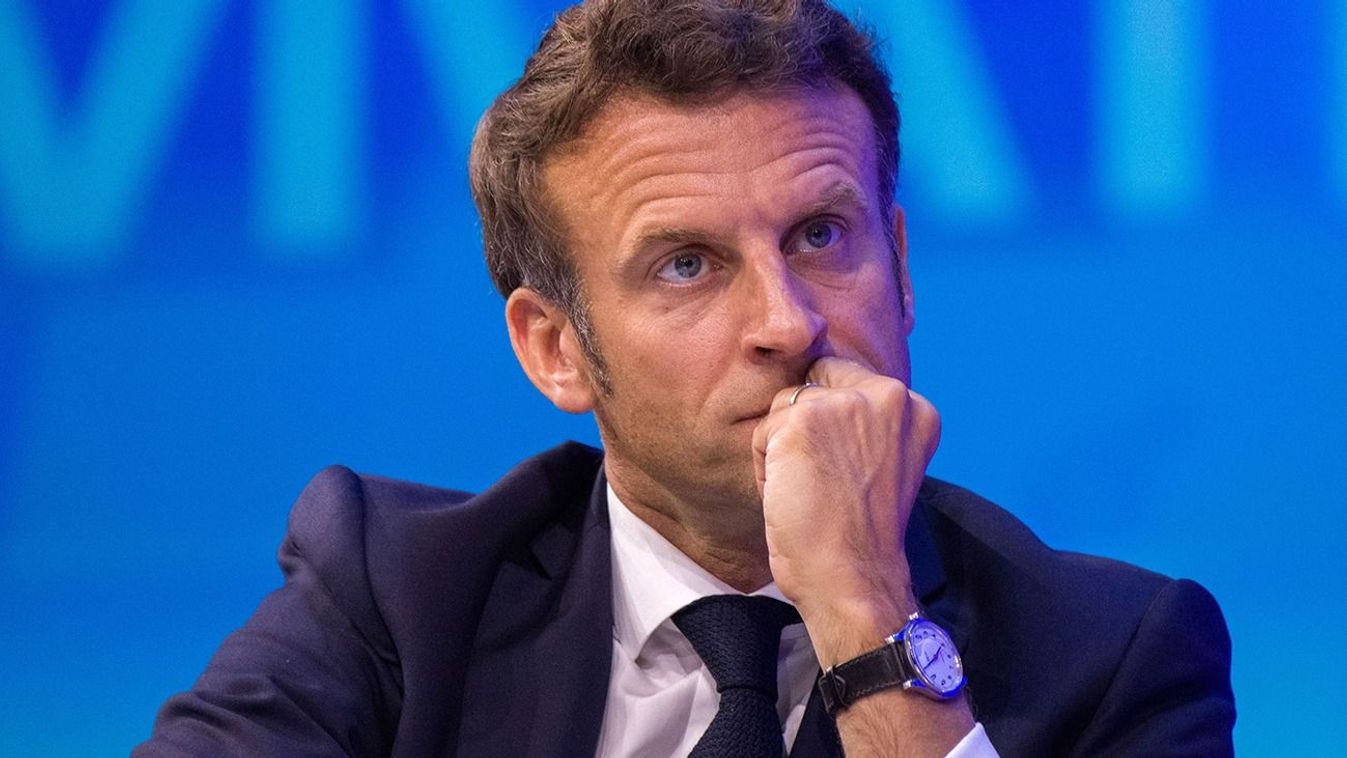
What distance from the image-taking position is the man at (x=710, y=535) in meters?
2.26

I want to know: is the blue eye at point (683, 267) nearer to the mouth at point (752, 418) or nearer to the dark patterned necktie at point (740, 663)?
the mouth at point (752, 418)

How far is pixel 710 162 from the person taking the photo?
2.41 metres

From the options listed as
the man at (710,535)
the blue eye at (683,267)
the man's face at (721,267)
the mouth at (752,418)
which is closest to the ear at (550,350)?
the man at (710,535)

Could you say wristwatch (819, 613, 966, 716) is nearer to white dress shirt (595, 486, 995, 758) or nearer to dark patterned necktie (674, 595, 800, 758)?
dark patterned necktie (674, 595, 800, 758)

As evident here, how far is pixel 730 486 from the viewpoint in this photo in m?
2.41

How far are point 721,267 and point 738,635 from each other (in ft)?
1.79

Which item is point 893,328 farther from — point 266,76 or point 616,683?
point 266,76

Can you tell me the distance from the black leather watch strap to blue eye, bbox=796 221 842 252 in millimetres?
616

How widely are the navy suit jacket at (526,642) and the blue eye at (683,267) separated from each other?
0.51 metres

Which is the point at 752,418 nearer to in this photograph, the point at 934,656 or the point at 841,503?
the point at 841,503

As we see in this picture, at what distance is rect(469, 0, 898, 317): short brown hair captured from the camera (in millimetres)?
2459

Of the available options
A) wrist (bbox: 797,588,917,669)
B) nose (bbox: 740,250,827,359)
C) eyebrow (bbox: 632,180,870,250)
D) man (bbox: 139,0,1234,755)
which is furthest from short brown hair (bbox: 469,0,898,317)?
wrist (bbox: 797,588,917,669)

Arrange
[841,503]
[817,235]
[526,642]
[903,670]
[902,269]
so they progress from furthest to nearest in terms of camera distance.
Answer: [902,269]
[526,642]
[817,235]
[841,503]
[903,670]

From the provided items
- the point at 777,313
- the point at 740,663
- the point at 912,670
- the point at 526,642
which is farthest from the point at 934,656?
the point at 526,642
